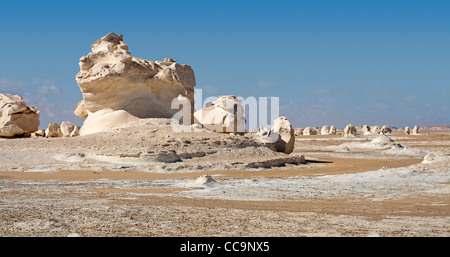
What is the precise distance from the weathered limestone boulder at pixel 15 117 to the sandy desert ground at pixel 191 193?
22.8 ft

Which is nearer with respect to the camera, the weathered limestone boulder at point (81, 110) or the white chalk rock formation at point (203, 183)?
the white chalk rock formation at point (203, 183)

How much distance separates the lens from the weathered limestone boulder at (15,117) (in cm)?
2775

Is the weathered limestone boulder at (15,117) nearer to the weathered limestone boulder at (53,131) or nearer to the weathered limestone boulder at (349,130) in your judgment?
the weathered limestone boulder at (53,131)

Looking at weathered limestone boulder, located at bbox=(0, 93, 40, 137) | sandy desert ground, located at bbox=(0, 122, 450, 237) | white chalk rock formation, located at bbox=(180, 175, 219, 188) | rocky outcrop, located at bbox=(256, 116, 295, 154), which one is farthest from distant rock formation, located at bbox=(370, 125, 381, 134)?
white chalk rock formation, located at bbox=(180, 175, 219, 188)

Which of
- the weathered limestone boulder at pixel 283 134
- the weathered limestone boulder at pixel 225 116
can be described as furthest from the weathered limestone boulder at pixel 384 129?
the weathered limestone boulder at pixel 225 116

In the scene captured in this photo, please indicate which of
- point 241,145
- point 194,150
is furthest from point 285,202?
point 241,145

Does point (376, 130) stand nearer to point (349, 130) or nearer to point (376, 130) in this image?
point (376, 130)

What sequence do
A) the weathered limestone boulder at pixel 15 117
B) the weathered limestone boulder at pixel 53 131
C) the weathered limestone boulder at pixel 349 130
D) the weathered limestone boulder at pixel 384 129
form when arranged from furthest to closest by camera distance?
the weathered limestone boulder at pixel 384 129
the weathered limestone boulder at pixel 349 130
the weathered limestone boulder at pixel 53 131
the weathered limestone boulder at pixel 15 117

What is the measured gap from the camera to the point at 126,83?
24750 mm

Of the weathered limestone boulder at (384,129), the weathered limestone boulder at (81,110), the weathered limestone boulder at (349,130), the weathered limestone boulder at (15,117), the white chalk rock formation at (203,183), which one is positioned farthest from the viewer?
the weathered limestone boulder at (384,129)

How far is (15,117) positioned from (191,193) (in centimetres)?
2054

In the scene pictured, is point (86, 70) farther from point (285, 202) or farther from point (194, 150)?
point (285, 202)

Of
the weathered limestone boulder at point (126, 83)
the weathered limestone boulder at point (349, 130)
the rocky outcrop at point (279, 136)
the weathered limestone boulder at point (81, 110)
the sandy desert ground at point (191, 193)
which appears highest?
the weathered limestone boulder at point (126, 83)

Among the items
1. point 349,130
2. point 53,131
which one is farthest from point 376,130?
point 53,131
